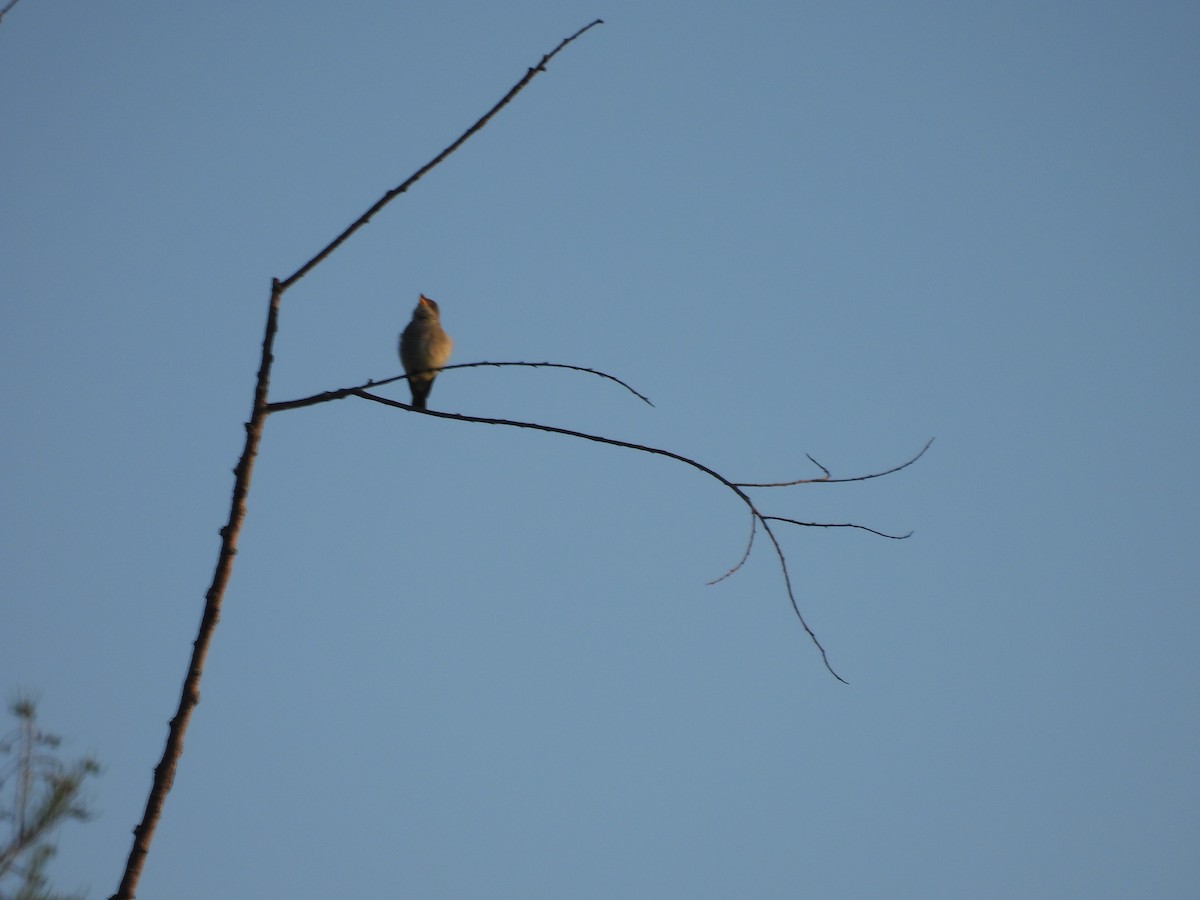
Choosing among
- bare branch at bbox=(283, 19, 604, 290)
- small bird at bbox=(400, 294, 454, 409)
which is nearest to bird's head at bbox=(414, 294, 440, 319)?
small bird at bbox=(400, 294, 454, 409)

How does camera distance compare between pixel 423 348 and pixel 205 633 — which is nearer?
pixel 205 633

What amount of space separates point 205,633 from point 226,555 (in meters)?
0.12

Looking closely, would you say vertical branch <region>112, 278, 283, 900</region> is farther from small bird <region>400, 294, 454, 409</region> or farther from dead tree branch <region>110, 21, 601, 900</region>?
small bird <region>400, 294, 454, 409</region>

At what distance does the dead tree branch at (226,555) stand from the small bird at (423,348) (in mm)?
6162

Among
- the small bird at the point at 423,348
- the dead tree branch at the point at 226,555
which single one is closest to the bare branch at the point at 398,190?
the dead tree branch at the point at 226,555

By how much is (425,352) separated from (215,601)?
22.1 ft

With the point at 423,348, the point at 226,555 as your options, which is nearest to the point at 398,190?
the point at 226,555

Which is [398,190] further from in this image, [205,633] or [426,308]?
[426,308]

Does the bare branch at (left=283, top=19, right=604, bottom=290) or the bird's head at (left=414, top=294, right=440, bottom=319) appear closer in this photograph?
the bare branch at (left=283, top=19, right=604, bottom=290)

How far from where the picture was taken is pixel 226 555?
65.8 inches

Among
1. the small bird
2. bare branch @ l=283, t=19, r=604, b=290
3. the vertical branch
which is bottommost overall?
the vertical branch

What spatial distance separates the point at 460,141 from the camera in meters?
1.99

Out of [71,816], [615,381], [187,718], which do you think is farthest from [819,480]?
[71,816]

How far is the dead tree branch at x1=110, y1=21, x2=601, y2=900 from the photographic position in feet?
4.99
